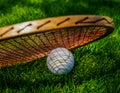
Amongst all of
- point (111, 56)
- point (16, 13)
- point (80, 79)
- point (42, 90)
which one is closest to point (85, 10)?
point (16, 13)

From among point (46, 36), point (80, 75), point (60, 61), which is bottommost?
point (80, 75)

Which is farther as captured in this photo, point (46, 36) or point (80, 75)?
point (80, 75)

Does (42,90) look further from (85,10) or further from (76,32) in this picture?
(85,10)

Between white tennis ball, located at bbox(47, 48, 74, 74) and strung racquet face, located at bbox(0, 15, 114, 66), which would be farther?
white tennis ball, located at bbox(47, 48, 74, 74)

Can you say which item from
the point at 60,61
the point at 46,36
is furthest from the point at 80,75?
the point at 46,36

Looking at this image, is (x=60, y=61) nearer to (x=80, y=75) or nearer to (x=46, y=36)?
(x=80, y=75)
